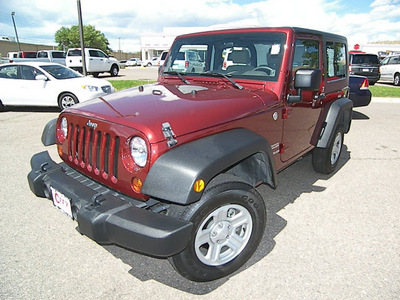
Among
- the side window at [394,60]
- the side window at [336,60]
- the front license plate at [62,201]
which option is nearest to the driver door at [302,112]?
the side window at [336,60]

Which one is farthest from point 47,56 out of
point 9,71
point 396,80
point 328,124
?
point 328,124

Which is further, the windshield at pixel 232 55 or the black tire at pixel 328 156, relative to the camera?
the black tire at pixel 328 156

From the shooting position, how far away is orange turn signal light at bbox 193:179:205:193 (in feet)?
6.39

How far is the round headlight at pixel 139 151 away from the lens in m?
2.12

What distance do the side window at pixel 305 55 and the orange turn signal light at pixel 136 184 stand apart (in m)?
2.04

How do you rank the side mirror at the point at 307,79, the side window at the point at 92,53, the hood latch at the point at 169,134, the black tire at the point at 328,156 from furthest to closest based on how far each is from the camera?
1. the side window at the point at 92,53
2. the black tire at the point at 328,156
3. the side mirror at the point at 307,79
4. the hood latch at the point at 169,134

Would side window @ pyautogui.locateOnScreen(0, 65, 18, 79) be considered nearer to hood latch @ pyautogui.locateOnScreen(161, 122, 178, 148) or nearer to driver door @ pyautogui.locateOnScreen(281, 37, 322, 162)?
driver door @ pyautogui.locateOnScreen(281, 37, 322, 162)

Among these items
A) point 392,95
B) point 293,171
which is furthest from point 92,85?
point 392,95

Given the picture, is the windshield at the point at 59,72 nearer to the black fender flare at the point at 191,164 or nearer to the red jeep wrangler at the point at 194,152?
the red jeep wrangler at the point at 194,152

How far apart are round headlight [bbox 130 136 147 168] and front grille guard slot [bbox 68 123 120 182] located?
0.14 meters

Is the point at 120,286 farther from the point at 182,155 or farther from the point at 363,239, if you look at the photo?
the point at 363,239

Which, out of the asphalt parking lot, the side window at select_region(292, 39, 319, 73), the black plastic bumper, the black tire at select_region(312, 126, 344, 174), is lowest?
the asphalt parking lot

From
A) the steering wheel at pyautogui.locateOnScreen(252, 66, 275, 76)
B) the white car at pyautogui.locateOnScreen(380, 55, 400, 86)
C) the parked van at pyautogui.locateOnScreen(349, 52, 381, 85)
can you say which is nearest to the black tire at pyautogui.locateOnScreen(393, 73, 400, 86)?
the white car at pyautogui.locateOnScreen(380, 55, 400, 86)

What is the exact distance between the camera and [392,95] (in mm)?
12695
